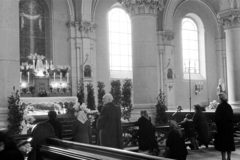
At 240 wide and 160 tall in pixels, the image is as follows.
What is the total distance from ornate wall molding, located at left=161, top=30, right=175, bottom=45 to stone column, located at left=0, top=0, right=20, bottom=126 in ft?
52.5

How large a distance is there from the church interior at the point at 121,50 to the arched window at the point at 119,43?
0.23ft

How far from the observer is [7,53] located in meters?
9.25

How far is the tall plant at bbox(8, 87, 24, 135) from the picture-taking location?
9.05m

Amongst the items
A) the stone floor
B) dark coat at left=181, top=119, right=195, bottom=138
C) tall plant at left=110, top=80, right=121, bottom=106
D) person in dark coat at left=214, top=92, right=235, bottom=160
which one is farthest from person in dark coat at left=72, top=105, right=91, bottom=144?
tall plant at left=110, top=80, right=121, bottom=106

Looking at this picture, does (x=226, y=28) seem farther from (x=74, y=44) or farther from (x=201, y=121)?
(x=74, y=44)

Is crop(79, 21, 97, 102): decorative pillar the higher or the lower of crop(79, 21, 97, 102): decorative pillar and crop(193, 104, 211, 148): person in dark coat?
the higher

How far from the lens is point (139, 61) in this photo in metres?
12.2

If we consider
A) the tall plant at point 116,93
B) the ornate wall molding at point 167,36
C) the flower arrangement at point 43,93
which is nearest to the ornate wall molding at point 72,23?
the tall plant at point 116,93

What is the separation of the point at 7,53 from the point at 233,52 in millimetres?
10009

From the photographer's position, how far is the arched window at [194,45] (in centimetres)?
2723

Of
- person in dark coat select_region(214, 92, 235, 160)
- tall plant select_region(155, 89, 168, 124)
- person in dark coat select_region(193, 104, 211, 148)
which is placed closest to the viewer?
person in dark coat select_region(214, 92, 235, 160)

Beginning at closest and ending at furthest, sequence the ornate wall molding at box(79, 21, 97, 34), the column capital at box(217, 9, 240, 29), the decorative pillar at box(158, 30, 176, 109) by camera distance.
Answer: the column capital at box(217, 9, 240, 29) → the ornate wall molding at box(79, 21, 97, 34) → the decorative pillar at box(158, 30, 176, 109)

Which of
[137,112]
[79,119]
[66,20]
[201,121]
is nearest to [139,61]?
[137,112]

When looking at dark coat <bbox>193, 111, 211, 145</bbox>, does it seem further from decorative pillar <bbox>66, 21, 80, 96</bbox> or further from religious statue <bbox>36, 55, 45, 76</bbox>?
decorative pillar <bbox>66, 21, 80, 96</bbox>
